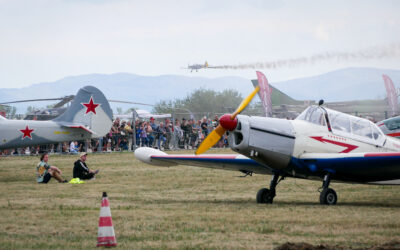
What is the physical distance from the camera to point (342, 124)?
45.0 ft

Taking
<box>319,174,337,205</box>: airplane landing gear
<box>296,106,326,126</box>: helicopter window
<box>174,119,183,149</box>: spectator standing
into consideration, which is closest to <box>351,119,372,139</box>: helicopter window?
<box>296,106,326,126</box>: helicopter window

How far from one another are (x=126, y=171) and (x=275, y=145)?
1090 cm

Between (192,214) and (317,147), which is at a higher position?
(317,147)

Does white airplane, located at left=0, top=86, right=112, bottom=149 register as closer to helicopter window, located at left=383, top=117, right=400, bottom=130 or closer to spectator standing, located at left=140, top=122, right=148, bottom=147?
spectator standing, located at left=140, top=122, right=148, bottom=147

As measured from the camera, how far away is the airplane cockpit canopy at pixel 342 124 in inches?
535

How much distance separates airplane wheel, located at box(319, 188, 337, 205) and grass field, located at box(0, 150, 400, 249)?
0.19 metres

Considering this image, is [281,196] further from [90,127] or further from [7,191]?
[90,127]

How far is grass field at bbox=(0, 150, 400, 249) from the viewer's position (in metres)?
8.80

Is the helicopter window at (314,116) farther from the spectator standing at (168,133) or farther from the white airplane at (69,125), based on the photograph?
the spectator standing at (168,133)

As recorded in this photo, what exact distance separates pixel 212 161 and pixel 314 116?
9.73ft

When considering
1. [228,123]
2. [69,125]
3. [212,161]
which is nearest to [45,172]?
[69,125]

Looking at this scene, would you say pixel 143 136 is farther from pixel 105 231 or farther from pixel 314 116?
pixel 105 231

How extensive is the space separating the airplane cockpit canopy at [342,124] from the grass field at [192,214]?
4.73 feet

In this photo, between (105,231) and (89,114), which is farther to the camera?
(89,114)
